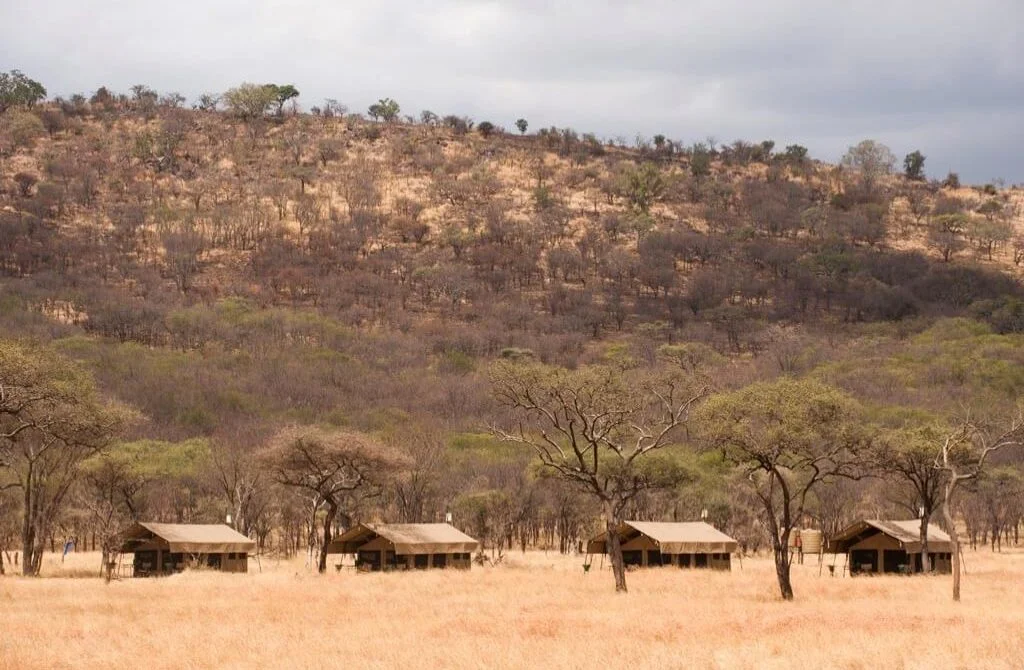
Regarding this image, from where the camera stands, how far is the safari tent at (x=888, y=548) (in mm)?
65812

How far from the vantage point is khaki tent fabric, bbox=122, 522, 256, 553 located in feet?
216

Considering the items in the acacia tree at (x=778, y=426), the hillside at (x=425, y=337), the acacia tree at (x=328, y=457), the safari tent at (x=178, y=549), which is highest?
the hillside at (x=425, y=337)

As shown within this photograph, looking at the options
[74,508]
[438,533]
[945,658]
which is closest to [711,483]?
[438,533]

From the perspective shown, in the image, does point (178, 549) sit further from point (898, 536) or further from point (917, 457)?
point (917, 457)

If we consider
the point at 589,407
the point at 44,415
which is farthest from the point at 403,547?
the point at 44,415

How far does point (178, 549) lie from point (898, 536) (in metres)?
37.2

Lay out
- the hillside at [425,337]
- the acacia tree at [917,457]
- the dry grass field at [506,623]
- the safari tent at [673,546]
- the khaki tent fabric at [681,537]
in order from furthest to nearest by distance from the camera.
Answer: the hillside at [425,337], the safari tent at [673,546], the khaki tent fabric at [681,537], the acacia tree at [917,457], the dry grass field at [506,623]

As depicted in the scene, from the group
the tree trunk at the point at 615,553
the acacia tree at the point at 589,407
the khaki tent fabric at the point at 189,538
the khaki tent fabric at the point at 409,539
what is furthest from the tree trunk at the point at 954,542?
the khaki tent fabric at the point at 189,538

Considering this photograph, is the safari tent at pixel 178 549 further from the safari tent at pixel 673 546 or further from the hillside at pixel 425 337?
the hillside at pixel 425 337

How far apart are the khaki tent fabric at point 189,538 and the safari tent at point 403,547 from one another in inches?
209

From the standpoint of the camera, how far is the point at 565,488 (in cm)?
9606

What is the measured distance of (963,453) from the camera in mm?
66688

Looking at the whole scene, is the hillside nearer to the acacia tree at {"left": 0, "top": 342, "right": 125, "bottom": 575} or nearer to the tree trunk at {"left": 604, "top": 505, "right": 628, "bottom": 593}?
the acacia tree at {"left": 0, "top": 342, "right": 125, "bottom": 575}

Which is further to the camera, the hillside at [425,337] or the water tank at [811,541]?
the hillside at [425,337]
